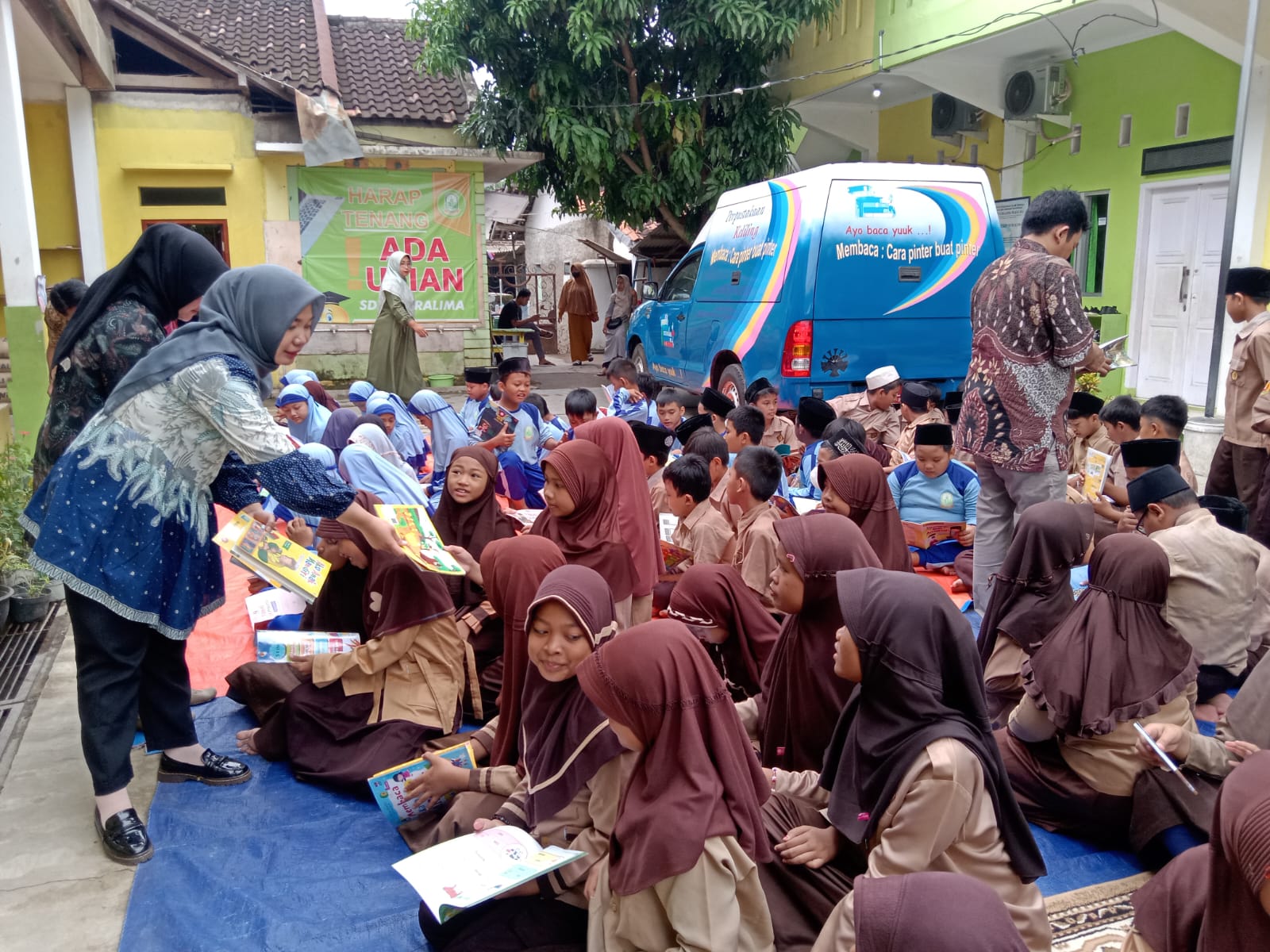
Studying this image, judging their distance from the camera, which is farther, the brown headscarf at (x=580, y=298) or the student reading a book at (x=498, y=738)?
the brown headscarf at (x=580, y=298)

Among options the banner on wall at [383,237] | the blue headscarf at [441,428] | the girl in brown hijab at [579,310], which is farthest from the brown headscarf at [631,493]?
the girl in brown hijab at [579,310]

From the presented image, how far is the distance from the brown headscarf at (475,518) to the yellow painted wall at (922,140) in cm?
865

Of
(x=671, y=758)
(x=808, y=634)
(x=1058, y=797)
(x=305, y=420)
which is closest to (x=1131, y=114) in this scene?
(x=305, y=420)

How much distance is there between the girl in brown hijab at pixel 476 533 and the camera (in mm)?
3947

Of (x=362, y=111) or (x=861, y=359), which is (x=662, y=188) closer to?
(x=362, y=111)

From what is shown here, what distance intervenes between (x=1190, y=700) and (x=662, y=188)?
1050 centimetres

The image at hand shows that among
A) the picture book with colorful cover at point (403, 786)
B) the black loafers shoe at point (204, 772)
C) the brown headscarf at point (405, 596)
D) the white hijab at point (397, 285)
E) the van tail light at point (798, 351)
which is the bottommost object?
the black loafers shoe at point (204, 772)

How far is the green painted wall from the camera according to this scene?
8.69 metres

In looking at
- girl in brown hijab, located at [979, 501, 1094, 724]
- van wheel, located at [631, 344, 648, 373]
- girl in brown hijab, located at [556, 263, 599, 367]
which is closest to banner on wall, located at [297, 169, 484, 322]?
van wheel, located at [631, 344, 648, 373]

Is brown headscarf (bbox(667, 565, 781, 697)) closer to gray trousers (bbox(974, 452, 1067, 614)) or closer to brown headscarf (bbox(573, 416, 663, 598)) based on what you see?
brown headscarf (bbox(573, 416, 663, 598))

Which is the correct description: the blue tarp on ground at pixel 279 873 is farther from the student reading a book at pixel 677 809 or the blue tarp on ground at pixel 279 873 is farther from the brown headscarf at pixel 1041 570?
the student reading a book at pixel 677 809

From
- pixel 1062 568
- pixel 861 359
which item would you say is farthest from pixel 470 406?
pixel 1062 568

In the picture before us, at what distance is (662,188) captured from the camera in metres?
12.5

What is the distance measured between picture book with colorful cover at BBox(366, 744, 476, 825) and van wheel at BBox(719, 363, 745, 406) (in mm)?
5172
